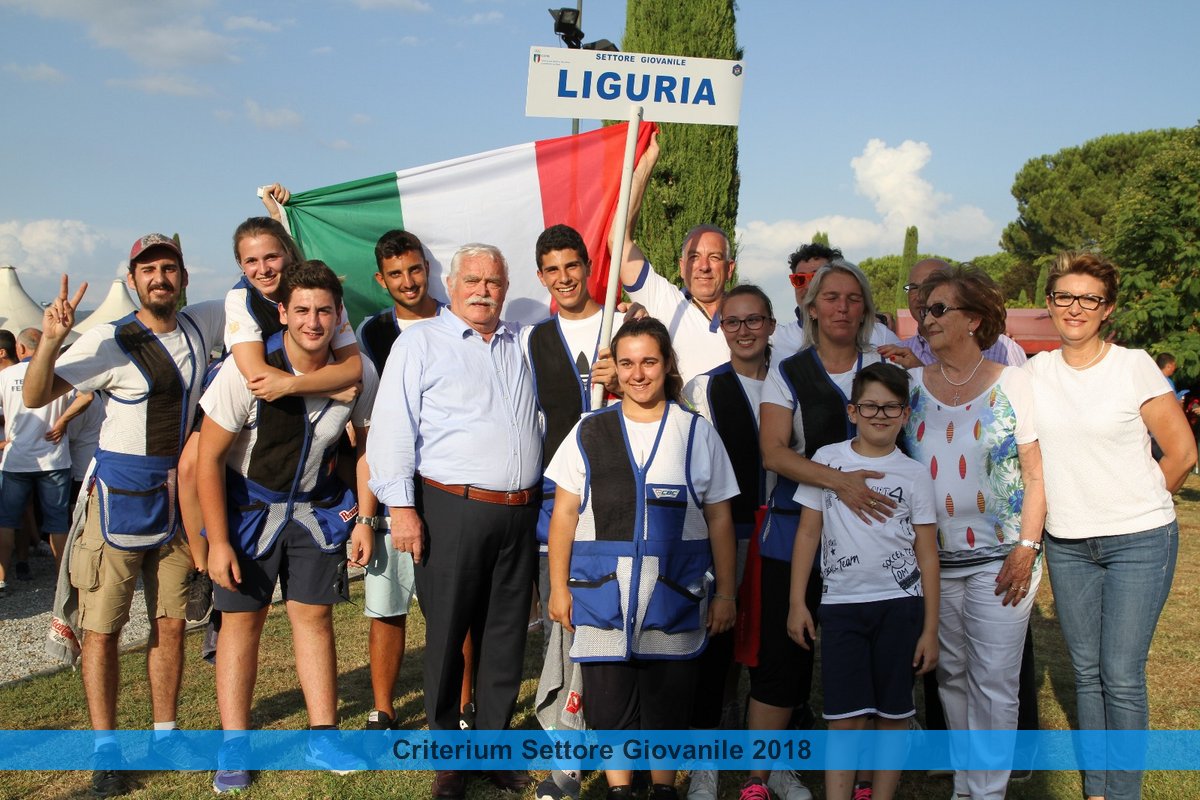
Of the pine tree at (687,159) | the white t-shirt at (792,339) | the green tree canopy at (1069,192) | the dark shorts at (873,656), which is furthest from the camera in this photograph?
the green tree canopy at (1069,192)

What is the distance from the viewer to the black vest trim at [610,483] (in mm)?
3264

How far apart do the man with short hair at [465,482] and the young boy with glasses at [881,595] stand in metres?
1.28

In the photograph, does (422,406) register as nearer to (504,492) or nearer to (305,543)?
(504,492)

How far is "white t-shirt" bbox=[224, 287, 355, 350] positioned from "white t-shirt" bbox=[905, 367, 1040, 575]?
2.41 m

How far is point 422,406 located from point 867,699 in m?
2.02

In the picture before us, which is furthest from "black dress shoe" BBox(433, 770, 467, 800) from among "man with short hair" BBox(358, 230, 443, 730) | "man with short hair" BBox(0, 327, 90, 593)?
"man with short hair" BBox(0, 327, 90, 593)

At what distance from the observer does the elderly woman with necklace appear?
333cm

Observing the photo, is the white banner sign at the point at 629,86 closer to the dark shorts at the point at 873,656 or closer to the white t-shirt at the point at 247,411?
the white t-shirt at the point at 247,411

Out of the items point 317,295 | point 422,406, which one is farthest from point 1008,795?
point 317,295

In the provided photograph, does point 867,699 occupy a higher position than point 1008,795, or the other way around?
point 867,699

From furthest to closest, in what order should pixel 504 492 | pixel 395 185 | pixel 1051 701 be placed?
1. pixel 1051 701
2. pixel 395 185
3. pixel 504 492

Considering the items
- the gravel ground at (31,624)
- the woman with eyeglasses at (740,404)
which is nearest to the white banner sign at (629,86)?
the woman with eyeglasses at (740,404)

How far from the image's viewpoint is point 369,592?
4250mm
